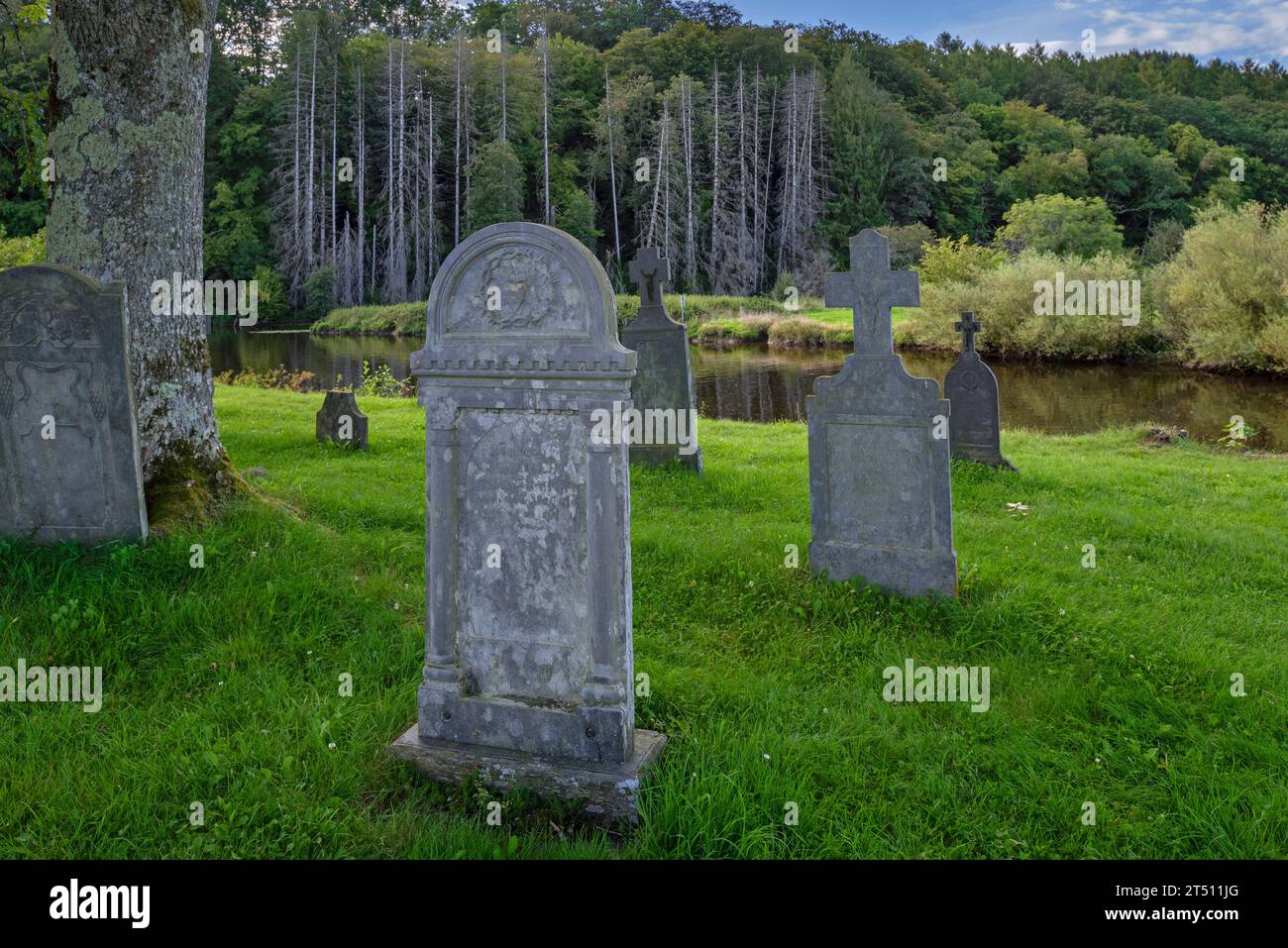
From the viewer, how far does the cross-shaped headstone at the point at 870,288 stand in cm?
581

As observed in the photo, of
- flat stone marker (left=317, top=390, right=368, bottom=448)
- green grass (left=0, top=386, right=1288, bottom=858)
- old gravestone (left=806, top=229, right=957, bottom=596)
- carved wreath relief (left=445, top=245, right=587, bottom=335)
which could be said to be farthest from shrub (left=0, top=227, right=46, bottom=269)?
carved wreath relief (left=445, top=245, right=587, bottom=335)

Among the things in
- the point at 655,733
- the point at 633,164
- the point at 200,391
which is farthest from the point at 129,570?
the point at 633,164

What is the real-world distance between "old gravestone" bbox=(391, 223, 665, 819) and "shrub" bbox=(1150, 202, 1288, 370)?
23521 millimetres

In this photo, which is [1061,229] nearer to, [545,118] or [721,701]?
[545,118]

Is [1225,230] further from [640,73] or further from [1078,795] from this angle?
[640,73]

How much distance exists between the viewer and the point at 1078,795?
329cm

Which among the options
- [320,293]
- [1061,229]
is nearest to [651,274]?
[1061,229]

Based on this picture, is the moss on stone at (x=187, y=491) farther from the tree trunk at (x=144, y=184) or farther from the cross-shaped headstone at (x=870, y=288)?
the cross-shaped headstone at (x=870, y=288)

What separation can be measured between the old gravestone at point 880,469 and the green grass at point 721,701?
0.92 feet

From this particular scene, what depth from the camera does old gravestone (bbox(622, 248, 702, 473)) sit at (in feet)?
29.3

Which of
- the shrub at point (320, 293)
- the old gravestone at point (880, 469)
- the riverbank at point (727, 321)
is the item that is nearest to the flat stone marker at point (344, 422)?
the old gravestone at point (880, 469)

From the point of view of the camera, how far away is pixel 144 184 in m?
5.71

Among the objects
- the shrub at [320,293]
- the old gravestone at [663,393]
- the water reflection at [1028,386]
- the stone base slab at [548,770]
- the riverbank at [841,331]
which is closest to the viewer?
the stone base slab at [548,770]
